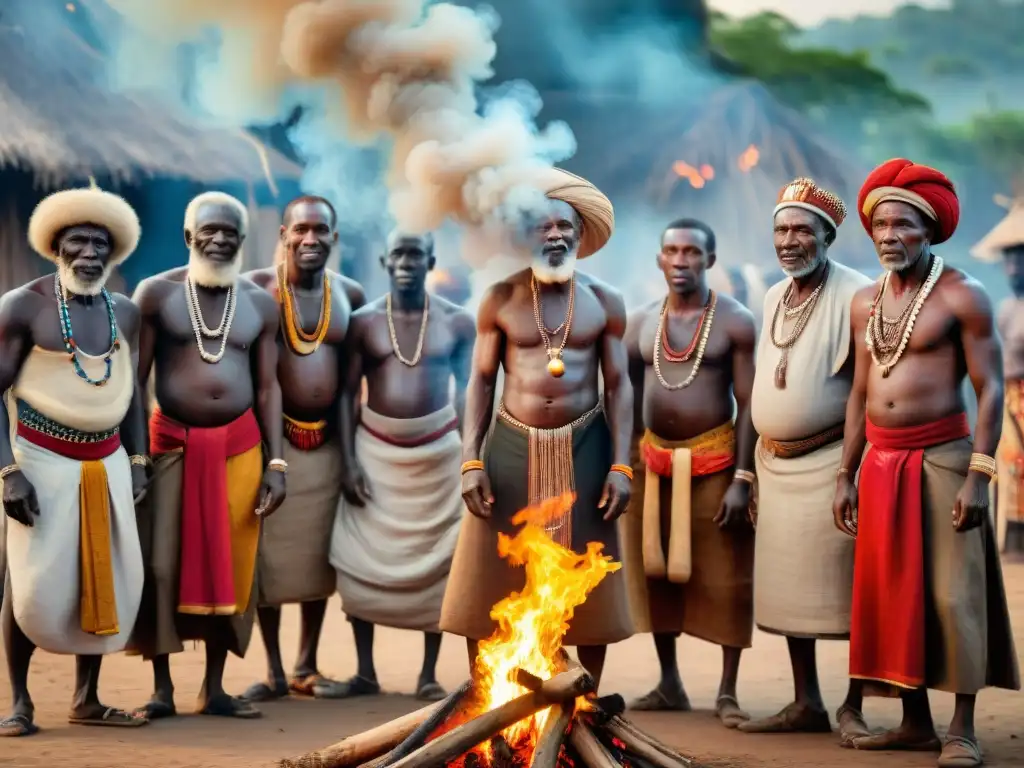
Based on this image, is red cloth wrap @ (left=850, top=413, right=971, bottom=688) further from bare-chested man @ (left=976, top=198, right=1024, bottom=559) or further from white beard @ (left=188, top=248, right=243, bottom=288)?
bare-chested man @ (left=976, top=198, right=1024, bottom=559)

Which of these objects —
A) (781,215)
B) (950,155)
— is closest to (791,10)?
(950,155)

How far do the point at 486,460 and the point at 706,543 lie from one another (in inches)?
51.8

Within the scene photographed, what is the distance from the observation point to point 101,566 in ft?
23.0

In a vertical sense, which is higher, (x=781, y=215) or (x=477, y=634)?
(x=781, y=215)

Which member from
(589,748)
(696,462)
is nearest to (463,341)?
(696,462)

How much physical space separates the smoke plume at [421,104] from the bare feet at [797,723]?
2.55 m

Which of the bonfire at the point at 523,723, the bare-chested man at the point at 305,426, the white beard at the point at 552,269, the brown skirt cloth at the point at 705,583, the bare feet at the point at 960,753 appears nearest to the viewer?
the bonfire at the point at 523,723

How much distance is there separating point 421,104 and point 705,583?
2.71 metres

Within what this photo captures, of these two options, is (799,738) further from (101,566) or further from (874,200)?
(101,566)

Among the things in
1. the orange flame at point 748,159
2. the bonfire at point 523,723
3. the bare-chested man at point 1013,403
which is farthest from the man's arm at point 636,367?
the orange flame at point 748,159

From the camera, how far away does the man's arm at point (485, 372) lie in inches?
278

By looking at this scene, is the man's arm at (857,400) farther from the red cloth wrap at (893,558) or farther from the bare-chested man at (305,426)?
the bare-chested man at (305,426)

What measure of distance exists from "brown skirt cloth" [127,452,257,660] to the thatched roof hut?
51.9 ft

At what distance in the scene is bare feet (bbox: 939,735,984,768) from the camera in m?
6.29
